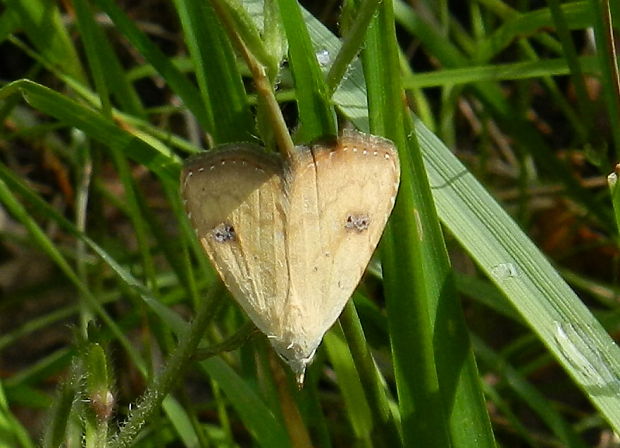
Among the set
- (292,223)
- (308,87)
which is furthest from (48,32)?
(292,223)

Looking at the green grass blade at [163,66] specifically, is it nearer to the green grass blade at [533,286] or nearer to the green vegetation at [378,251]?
the green vegetation at [378,251]

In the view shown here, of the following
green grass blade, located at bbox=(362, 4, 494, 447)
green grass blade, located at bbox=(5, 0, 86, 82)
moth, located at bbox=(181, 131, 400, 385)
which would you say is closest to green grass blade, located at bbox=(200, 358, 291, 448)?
green grass blade, located at bbox=(362, 4, 494, 447)

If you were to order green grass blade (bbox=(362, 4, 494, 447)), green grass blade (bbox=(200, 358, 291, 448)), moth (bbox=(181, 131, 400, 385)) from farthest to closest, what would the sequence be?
green grass blade (bbox=(200, 358, 291, 448)), green grass blade (bbox=(362, 4, 494, 447)), moth (bbox=(181, 131, 400, 385))

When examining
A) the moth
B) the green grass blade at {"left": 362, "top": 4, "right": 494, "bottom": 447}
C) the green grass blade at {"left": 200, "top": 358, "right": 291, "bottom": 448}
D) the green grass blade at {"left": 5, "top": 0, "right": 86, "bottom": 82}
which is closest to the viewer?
the moth

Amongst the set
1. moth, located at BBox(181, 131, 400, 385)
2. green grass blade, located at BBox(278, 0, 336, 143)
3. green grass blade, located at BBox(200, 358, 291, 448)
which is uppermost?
green grass blade, located at BBox(278, 0, 336, 143)

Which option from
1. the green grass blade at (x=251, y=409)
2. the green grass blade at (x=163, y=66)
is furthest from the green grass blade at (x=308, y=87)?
the green grass blade at (x=251, y=409)

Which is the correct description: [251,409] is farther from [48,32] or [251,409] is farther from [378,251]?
[48,32]

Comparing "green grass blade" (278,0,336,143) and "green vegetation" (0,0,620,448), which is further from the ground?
"green grass blade" (278,0,336,143)

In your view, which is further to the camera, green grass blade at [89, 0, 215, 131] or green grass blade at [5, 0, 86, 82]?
green grass blade at [5, 0, 86, 82]

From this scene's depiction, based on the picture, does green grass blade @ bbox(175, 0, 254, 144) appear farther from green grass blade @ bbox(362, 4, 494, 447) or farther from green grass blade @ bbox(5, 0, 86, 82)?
green grass blade @ bbox(5, 0, 86, 82)
